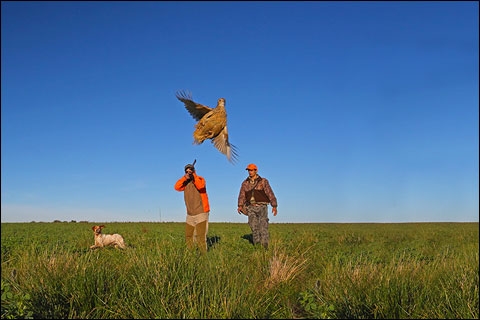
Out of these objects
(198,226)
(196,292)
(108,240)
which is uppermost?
(198,226)

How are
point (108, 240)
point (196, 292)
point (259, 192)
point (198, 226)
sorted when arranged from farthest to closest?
point (259, 192), point (108, 240), point (198, 226), point (196, 292)

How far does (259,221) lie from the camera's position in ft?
45.9

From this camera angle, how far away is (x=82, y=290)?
6645mm

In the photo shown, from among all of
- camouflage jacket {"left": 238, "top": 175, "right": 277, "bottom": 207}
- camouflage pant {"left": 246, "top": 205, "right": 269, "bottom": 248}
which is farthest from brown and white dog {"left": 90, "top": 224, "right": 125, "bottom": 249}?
camouflage pant {"left": 246, "top": 205, "right": 269, "bottom": 248}

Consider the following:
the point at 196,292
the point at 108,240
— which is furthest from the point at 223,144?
the point at 108,240

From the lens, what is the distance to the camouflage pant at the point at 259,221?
45.7 feet

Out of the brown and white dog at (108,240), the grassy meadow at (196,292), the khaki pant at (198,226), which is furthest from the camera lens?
the brown and white dog at (108,240)

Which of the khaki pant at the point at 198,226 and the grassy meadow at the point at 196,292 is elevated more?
the khaki pant at the point at 198,226

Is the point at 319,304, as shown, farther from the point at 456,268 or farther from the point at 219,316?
the point at 456,268

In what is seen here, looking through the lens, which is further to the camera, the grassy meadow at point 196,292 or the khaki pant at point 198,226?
the khaki pant at point 198,226

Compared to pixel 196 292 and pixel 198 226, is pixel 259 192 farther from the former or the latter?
pixel 196 292

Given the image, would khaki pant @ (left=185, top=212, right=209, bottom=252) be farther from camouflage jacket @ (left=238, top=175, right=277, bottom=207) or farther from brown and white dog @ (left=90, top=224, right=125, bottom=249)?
camouflage jacket @ (left=238, top=175, right=277, bottom=207)

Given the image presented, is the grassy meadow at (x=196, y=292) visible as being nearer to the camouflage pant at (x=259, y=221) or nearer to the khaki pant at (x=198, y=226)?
the khaki pant at (x=198, y=226)

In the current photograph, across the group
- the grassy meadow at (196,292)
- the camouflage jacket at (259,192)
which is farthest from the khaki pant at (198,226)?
the grassy meadow at (196,292)
